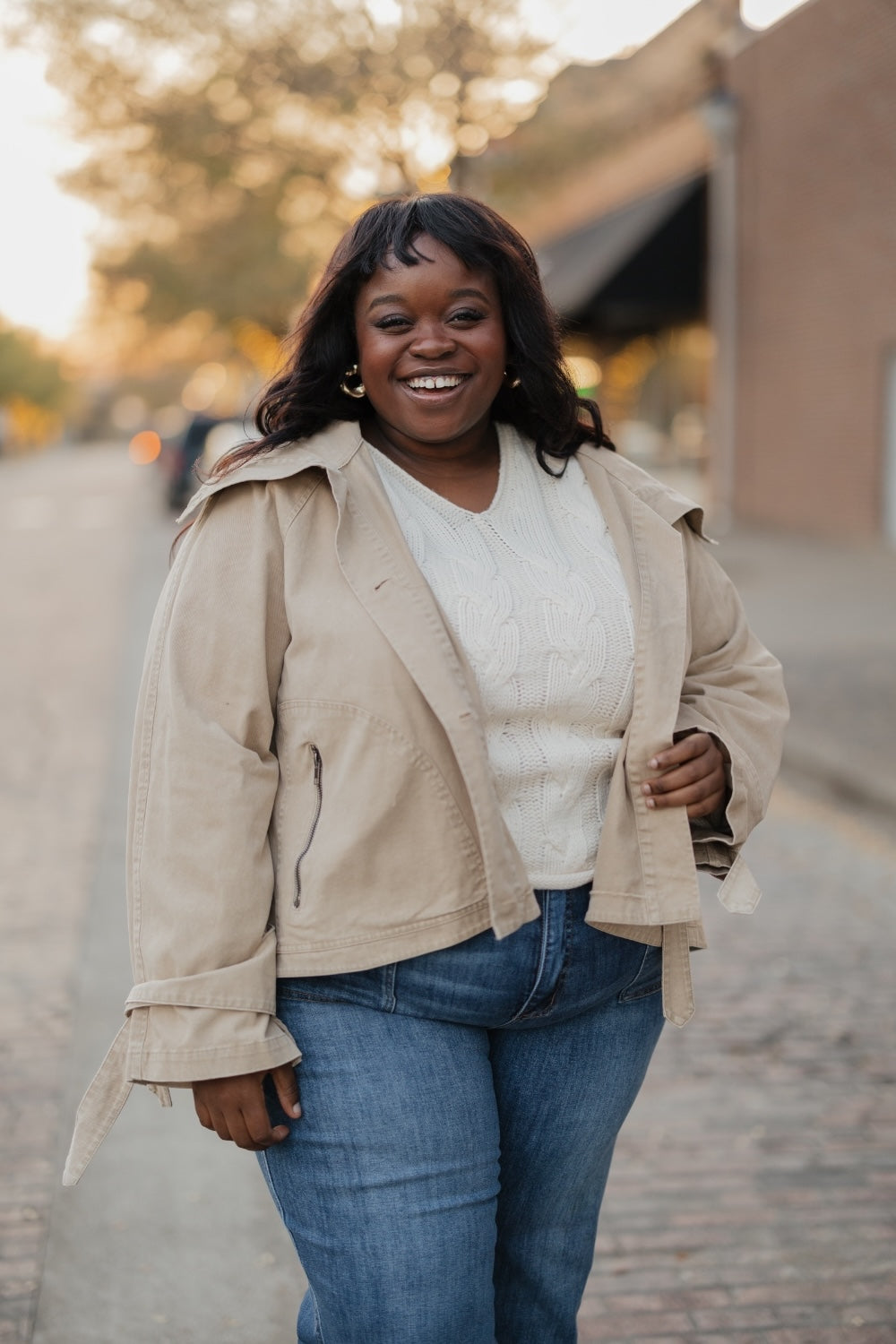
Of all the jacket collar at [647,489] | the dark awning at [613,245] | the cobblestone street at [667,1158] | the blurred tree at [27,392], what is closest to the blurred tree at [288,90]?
the dark awning at [613,245]

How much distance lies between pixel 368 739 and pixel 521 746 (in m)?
0.24

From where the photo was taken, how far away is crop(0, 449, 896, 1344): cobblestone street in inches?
125

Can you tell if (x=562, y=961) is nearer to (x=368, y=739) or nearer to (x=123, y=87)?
(x=368, y=739)

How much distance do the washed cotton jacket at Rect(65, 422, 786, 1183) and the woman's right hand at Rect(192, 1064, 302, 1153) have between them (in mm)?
37

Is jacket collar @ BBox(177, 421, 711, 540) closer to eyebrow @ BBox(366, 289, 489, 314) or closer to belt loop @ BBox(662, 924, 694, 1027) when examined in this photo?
eyebrow @ BBox(366, 289, 489, 314)

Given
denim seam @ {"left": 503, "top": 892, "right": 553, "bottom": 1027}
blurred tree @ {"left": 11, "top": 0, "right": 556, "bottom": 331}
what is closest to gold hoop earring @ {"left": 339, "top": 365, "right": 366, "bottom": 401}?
denim seam @ {"left": 503, "top": 892, "right": 553, "bottom": 1027}

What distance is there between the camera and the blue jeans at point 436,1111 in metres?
1.85

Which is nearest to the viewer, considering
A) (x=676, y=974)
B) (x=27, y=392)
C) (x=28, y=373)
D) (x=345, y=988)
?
(x=345, y=988)

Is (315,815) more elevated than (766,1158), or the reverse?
(315,815)

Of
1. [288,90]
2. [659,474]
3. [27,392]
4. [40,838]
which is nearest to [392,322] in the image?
[40,838]

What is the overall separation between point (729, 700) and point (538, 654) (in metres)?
0.35

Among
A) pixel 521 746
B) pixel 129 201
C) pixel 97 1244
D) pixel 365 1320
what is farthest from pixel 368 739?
pixel 129 201

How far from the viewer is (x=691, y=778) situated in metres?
2.05

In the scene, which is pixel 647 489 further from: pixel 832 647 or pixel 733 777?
pixel 832 647
